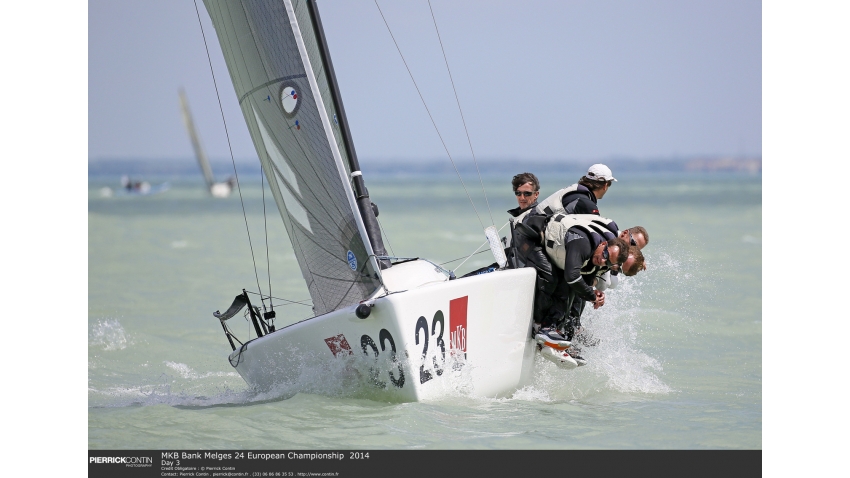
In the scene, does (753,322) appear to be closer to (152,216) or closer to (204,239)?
(204,239)

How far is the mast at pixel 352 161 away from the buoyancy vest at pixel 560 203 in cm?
89

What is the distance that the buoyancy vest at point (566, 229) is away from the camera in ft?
15.8

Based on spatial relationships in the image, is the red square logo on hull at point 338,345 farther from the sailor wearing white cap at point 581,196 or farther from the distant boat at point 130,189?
the distant boat at point 130,189

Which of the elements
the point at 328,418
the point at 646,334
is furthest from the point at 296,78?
the point at 646,334

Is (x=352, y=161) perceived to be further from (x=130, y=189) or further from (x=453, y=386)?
(x=130, y=189)

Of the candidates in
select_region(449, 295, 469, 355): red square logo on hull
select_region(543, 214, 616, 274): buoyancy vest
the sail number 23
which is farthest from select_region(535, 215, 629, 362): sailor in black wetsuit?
the sail number 23

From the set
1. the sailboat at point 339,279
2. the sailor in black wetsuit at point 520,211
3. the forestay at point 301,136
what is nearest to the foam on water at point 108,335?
the sailboat at point 339,279

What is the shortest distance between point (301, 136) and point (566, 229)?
145 centimetres

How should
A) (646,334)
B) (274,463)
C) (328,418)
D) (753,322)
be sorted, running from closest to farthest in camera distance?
1. (274,463)
2. (328,418)
3. (646,334)
4. (753,322)

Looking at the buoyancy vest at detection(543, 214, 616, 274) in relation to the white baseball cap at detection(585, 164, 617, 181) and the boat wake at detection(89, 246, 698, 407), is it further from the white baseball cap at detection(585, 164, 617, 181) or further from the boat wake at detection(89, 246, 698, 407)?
the boat wake at detection(89, 246, 698, 407)

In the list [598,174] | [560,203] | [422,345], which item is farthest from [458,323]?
[598,174]

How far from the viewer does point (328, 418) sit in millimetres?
4609

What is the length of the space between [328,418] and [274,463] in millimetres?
387

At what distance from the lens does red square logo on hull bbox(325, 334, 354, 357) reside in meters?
4.52
